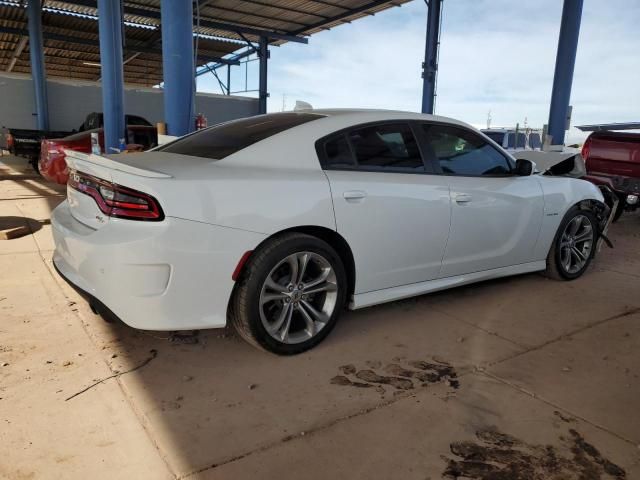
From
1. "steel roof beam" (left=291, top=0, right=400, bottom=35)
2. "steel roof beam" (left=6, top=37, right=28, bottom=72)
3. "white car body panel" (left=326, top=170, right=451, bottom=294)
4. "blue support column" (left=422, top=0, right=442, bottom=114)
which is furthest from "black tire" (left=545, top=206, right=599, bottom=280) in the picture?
"steel roof beam" (left=6, top=37, right=28, bottom=72)

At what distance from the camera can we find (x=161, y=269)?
2.47 m

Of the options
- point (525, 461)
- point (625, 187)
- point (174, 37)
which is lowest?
point (525, 461)

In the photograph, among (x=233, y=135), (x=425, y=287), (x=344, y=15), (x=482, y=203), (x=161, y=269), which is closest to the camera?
(x=161, y=269)

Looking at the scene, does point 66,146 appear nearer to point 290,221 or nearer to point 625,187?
point 290,221

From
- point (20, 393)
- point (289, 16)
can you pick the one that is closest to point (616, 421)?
point (20, 393)

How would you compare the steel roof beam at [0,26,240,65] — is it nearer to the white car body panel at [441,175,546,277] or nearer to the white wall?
the white wall

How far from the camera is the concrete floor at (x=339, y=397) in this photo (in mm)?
2068

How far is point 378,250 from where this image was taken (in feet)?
10.4

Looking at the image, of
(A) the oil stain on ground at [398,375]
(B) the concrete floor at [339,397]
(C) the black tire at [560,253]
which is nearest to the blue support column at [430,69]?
(C) the black tire at [560,253]

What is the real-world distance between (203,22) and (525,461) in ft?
59.7

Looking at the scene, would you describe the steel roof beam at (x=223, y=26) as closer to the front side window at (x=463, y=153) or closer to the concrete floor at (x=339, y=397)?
the concrete floor at (x=339, y=397)

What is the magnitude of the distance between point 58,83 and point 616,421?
19.3 meters

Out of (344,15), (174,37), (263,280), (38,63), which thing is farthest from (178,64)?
(38,63)

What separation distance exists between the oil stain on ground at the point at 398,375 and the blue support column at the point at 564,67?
31.9 feet
